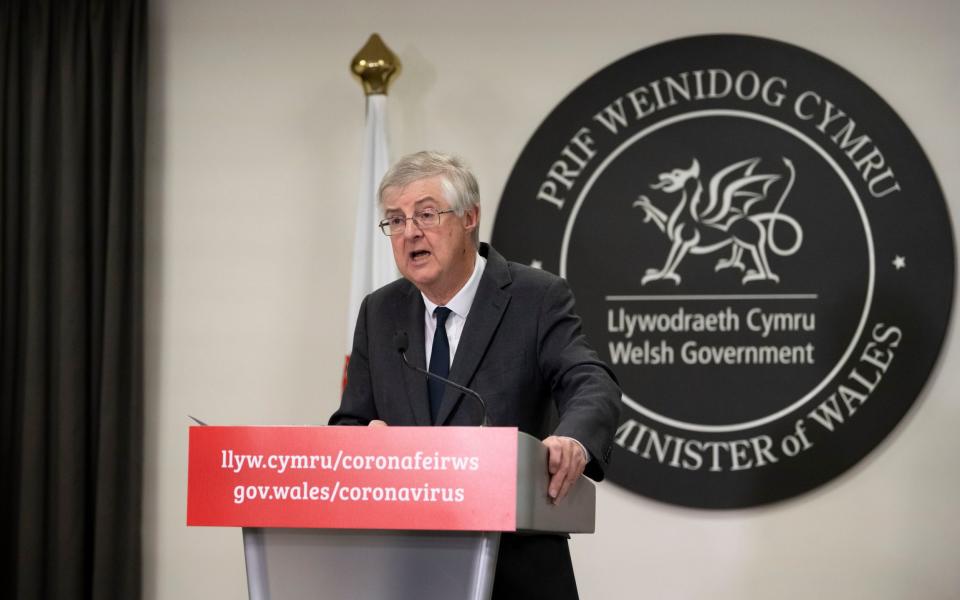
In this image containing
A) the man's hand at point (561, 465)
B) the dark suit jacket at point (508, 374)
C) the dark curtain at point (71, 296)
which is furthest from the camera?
the dark curtain at point (71, 296)

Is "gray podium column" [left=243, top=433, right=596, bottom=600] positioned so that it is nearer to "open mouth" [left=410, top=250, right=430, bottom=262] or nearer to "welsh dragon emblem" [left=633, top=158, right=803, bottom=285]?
"open mouth" [left=410, top=250, right=430, bottom=262]

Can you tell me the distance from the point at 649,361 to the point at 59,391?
2.22m

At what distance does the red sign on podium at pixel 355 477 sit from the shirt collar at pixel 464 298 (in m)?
0.71

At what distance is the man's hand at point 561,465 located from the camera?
1.88 metres

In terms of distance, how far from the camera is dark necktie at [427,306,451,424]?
2.34 metres

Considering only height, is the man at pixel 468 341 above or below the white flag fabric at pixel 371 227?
below

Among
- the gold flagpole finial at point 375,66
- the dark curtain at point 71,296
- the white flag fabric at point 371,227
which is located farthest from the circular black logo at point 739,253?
the dark curtain at point 71,296

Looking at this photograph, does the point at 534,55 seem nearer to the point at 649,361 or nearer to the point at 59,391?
the point at 649,361

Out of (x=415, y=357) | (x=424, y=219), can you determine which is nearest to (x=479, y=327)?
(x=415, y=357)

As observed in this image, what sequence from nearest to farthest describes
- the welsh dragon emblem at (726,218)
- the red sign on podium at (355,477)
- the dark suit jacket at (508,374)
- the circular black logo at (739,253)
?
the red sign on podium at (355,477) → the dark suit jacket at (508,374) → the circular black logo at (739,253) → the welsh dragon emblem at (726,218)

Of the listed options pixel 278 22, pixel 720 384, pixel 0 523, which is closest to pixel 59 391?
pixel 0 523

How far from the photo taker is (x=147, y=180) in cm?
463

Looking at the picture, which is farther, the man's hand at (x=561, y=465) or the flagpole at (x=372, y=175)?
the flagpole at (x=372, y=175)

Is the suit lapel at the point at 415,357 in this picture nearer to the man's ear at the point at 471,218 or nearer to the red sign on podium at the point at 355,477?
the man's ear at the point at 471,218
